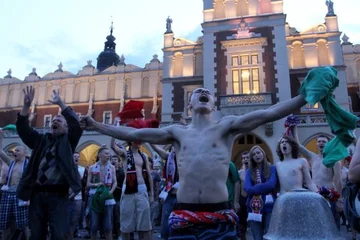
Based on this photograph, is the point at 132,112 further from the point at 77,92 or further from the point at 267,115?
the point at 77,92

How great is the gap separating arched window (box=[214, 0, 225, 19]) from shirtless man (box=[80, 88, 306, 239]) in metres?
18.2

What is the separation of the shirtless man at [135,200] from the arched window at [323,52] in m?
17.2

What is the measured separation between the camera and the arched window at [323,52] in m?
19.8

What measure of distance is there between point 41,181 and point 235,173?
11.1 feet


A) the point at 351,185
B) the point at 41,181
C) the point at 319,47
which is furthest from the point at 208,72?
the point at 351,185

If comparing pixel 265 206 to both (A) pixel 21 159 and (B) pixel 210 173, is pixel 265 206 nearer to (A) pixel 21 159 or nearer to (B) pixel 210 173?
(B) pixel 210 173

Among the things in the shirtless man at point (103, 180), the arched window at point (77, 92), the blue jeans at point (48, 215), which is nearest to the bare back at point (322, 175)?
the shirtless man at point (103, 180)

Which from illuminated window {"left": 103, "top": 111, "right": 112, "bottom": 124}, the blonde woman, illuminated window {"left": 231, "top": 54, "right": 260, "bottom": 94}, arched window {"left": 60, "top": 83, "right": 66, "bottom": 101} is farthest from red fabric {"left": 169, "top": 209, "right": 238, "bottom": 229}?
arched window {"left": 60, "top": 83, "right": 66, "bottom": 101}

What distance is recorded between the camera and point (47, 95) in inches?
1172

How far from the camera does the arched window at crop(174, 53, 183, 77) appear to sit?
21647 mm

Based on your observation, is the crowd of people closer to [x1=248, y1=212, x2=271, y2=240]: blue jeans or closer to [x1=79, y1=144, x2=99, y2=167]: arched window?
[x1=248, y1=212, x2=271, y2=240]: blue jeans

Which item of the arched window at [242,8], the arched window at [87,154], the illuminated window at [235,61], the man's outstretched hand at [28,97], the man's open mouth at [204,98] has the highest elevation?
the arched window at [242,8]

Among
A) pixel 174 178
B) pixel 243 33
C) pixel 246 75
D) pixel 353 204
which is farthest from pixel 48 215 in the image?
pixel 243 33

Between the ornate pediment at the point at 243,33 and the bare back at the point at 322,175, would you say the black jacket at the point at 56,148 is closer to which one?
the bare back at the point at 322,175
